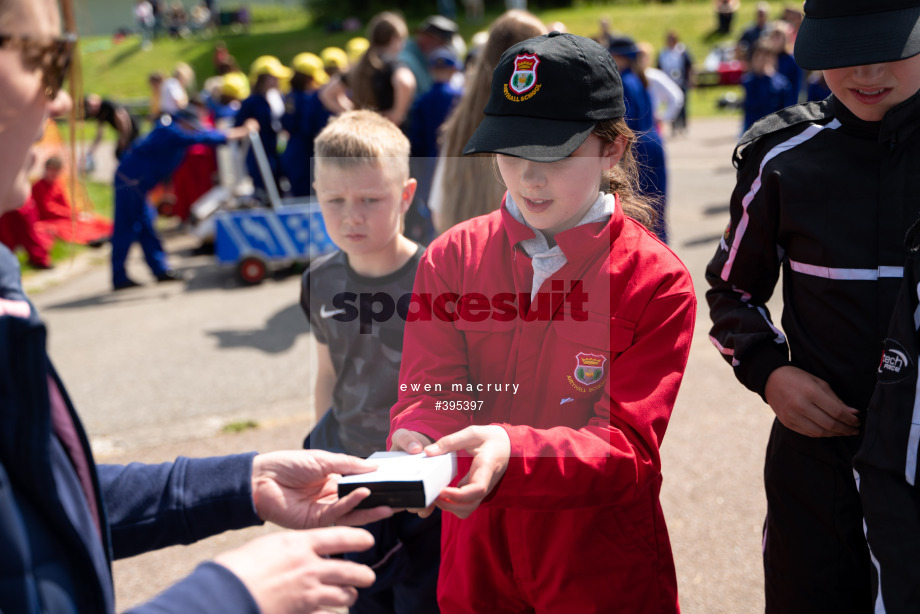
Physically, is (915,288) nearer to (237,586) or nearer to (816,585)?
(816,585)

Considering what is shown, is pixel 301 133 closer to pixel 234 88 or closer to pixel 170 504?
pixel 234 88

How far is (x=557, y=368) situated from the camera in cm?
161

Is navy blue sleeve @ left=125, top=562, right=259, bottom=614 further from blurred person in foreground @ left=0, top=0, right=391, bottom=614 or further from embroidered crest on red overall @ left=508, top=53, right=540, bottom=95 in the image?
embroidered crest on red overall @ left=508, top=53, right=540, bottom=95

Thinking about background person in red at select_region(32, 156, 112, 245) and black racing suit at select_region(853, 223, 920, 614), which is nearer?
black racing suit at select_region(853, 223, 920, 614)

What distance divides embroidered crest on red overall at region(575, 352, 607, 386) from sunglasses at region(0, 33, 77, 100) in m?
1.05

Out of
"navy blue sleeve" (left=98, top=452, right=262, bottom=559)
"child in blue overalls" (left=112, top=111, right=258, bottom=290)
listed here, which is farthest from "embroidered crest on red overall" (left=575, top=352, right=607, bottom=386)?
"child in blue overalls" (left=112, top=111, right=258, bottom=290)

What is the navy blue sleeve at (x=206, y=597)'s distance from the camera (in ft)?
3.48

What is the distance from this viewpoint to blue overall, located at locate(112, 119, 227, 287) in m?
7.80

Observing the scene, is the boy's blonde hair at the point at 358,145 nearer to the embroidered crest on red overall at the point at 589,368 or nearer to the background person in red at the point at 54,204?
the embroidered crest on red overall at the point at 589,368

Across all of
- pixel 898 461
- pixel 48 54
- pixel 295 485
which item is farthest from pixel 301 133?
pixel 898 461

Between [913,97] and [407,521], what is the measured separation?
1678mm

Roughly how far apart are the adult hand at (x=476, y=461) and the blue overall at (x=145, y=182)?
7.05 m

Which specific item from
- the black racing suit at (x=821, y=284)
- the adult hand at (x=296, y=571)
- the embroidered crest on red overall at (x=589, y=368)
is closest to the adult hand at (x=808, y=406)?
the black racing suit at (x=821, y=284)

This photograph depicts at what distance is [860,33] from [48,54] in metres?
1.64
